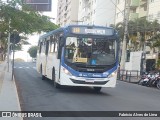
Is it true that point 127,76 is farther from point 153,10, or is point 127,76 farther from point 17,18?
point 153,10

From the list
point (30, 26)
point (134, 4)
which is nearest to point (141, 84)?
point (30, 26)

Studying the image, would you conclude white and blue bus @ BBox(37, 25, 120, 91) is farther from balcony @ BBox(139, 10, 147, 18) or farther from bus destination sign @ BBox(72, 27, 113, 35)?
balcony @ BBox(139, 10, 147, 18)

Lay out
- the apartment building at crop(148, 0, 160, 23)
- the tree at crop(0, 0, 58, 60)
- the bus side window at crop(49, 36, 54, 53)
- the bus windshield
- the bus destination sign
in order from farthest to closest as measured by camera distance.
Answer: the apartment building at crop(148, 0, 160, 23), the tree at crop(0, 0, 58, 60), the bus side window at crop(49, 36, 54, 53), the bus destination sign, the bus windshield

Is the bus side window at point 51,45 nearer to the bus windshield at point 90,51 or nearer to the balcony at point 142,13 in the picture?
the bus windshield at point 90,51

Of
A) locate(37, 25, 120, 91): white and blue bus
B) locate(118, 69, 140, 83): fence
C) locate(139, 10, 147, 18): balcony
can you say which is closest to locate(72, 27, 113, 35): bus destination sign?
locate(37, 25, 120, 91): white and blue bus

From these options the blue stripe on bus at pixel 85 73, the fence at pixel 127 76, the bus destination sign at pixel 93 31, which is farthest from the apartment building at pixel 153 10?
the blue stripe on bus at pixel 85 73

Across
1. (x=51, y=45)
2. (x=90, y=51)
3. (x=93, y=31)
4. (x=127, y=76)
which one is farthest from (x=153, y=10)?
(x=90, y=51)

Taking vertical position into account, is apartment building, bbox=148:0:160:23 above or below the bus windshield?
above

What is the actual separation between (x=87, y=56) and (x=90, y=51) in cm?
29

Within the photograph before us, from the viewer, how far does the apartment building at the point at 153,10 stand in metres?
52.2

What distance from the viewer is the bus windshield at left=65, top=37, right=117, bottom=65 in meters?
19.0

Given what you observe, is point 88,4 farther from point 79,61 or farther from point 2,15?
point 79,61

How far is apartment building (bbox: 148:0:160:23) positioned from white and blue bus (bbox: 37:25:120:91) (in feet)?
108

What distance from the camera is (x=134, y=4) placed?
62969 millimetres
